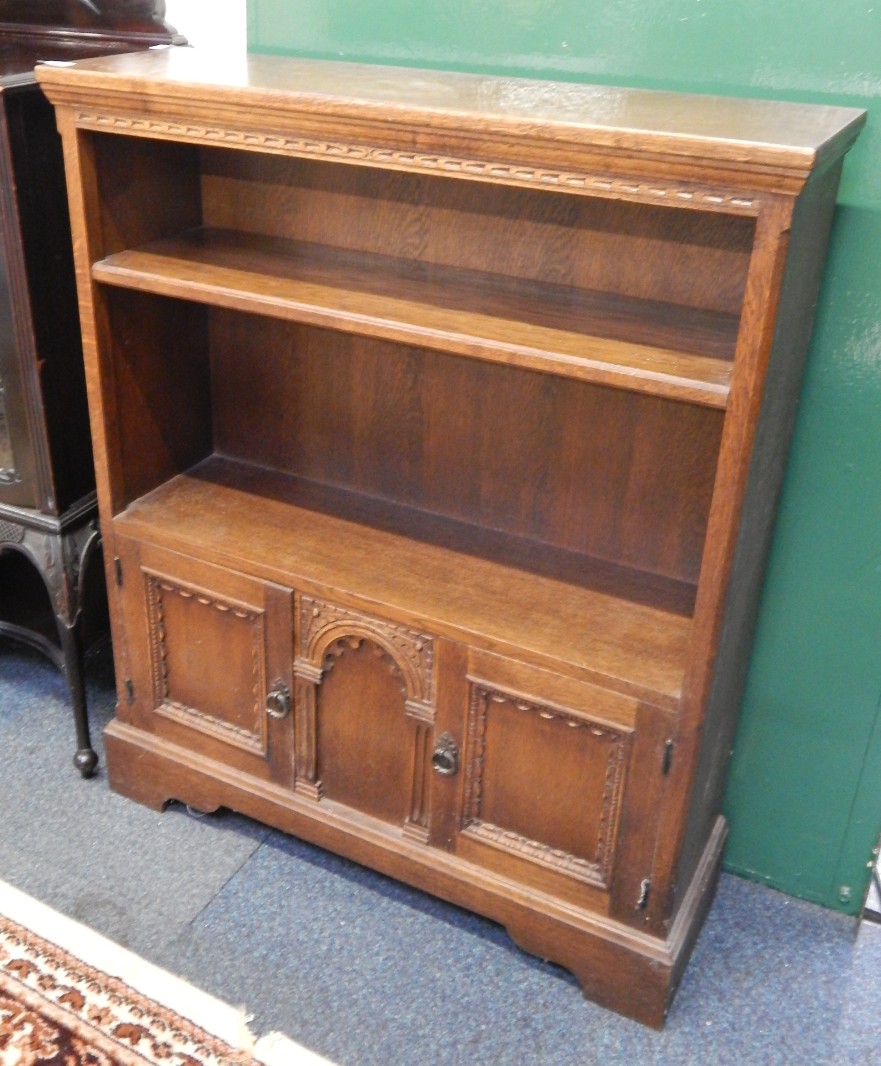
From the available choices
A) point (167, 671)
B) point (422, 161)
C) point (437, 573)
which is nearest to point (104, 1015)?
point (167, 671)

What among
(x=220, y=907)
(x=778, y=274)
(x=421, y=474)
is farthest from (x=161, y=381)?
(x=778, y=274)

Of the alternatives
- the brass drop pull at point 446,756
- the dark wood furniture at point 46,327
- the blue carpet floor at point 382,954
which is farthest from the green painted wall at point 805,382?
the brass drop pull at point 446,756

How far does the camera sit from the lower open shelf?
1396mm

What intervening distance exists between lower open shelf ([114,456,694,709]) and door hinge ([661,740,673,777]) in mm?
59

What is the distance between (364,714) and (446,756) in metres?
0.15

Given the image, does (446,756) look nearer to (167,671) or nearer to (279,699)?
(279,699)

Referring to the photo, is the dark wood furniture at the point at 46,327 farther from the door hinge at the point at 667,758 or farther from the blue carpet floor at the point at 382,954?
the door hinge at the point at 667,758

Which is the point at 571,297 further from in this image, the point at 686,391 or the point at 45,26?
the point at 45,26

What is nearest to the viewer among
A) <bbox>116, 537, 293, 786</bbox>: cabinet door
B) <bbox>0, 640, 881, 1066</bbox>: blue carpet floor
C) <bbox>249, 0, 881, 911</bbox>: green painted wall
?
<bbox>249, 0, 881, 911</bbox>: green painted wall

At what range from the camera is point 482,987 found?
154cm

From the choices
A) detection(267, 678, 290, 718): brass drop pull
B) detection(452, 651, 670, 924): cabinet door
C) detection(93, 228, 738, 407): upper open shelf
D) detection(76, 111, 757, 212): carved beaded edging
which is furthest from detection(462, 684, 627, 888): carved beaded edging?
detection(76, 111, 757, 212): carved beaded edging

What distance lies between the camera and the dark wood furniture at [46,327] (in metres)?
1.52

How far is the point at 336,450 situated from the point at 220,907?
28.1 inches

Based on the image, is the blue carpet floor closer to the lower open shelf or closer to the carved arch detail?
the carved arch detail
